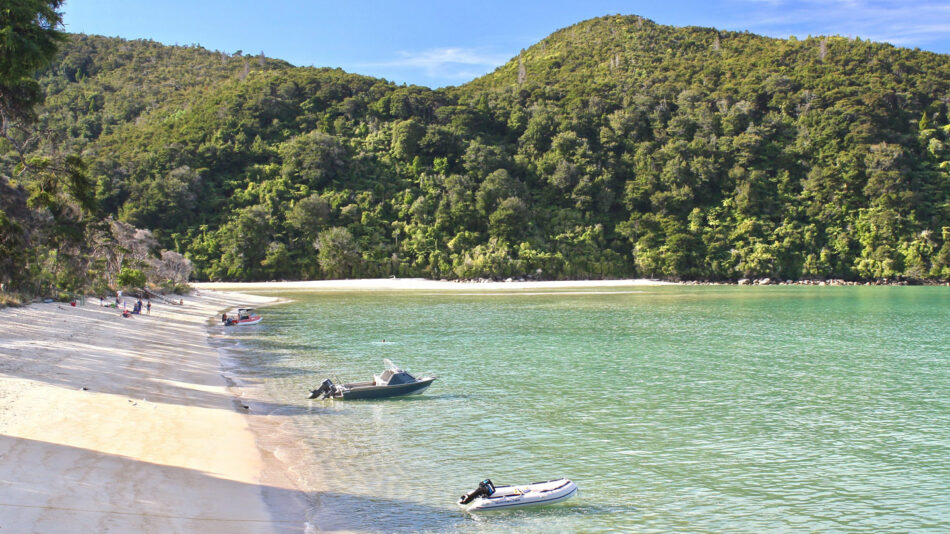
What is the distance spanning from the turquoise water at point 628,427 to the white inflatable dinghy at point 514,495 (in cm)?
18

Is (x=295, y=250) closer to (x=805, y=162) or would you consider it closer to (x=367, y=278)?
(x=367, y=278)

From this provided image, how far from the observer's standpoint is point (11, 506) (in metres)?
6.90

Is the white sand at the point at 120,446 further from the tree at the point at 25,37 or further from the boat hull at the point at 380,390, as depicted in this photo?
the tree at the point at 25,37

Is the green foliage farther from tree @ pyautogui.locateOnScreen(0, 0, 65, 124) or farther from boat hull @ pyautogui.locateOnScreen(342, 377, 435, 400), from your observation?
boat hull @ pyautogui.locateOnScreen(342, 377, 435, 400)

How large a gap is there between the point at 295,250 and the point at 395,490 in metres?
73.7

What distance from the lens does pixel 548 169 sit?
94.2 meters

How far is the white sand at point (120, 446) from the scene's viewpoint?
7488 mm

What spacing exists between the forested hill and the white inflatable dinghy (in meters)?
67.3

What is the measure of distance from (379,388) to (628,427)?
6937mm

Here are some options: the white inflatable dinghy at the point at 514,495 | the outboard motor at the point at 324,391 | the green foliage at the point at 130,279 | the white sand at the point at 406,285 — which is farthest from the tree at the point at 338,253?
the white inflatable dinghy at the point at 514,495

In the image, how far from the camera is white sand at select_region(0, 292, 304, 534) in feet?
24.6

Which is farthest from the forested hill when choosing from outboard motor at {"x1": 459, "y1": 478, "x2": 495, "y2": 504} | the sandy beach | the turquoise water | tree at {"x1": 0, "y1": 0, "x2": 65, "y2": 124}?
outboard motor at {"x1": 459, "y1": 478, "x2": 495, "y2": 504}

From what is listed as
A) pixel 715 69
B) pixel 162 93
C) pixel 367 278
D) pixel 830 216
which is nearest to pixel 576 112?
pixel 715 69

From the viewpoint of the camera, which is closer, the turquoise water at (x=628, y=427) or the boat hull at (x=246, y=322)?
the turquoise water at (x=628, y=427)
